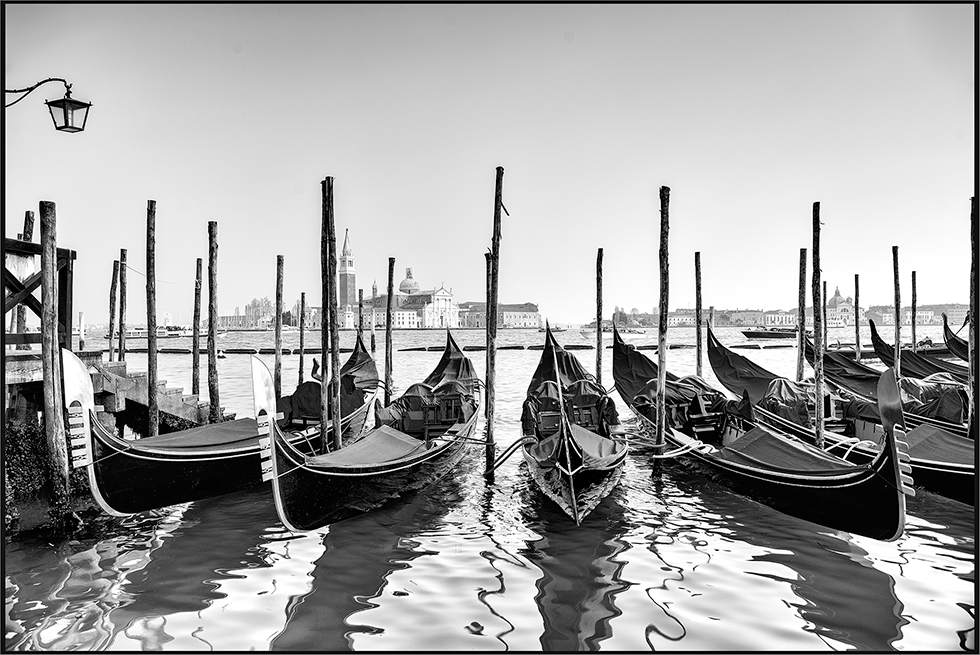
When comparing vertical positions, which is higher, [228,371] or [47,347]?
[47,347]

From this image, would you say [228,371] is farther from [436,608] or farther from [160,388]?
[436,608]

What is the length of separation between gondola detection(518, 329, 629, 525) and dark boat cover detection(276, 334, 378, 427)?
216 cm

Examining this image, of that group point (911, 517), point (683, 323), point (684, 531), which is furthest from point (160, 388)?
point (683, 323)

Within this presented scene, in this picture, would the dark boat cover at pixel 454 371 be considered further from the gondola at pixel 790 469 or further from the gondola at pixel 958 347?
the gondola at pixel 958 347

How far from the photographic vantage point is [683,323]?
3743 inches

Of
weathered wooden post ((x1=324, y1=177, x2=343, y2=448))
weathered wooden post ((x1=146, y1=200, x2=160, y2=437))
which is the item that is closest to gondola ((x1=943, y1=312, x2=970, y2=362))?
weathered wooden post ((x1=324, y1=177, x2=343, y2=448))

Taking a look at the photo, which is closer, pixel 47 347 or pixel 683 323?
pixel 47 347

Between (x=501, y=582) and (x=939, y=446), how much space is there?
3.49m

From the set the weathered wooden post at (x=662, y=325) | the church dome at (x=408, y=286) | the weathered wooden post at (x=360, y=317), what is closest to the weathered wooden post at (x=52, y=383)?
the weathered wooden post at (x=662, y=325)

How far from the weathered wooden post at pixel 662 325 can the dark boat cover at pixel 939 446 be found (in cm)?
201

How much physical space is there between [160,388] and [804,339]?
9.02 m

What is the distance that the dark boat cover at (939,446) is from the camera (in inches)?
184

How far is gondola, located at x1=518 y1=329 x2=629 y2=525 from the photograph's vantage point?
4535mm

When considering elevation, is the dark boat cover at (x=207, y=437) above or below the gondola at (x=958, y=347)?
below
